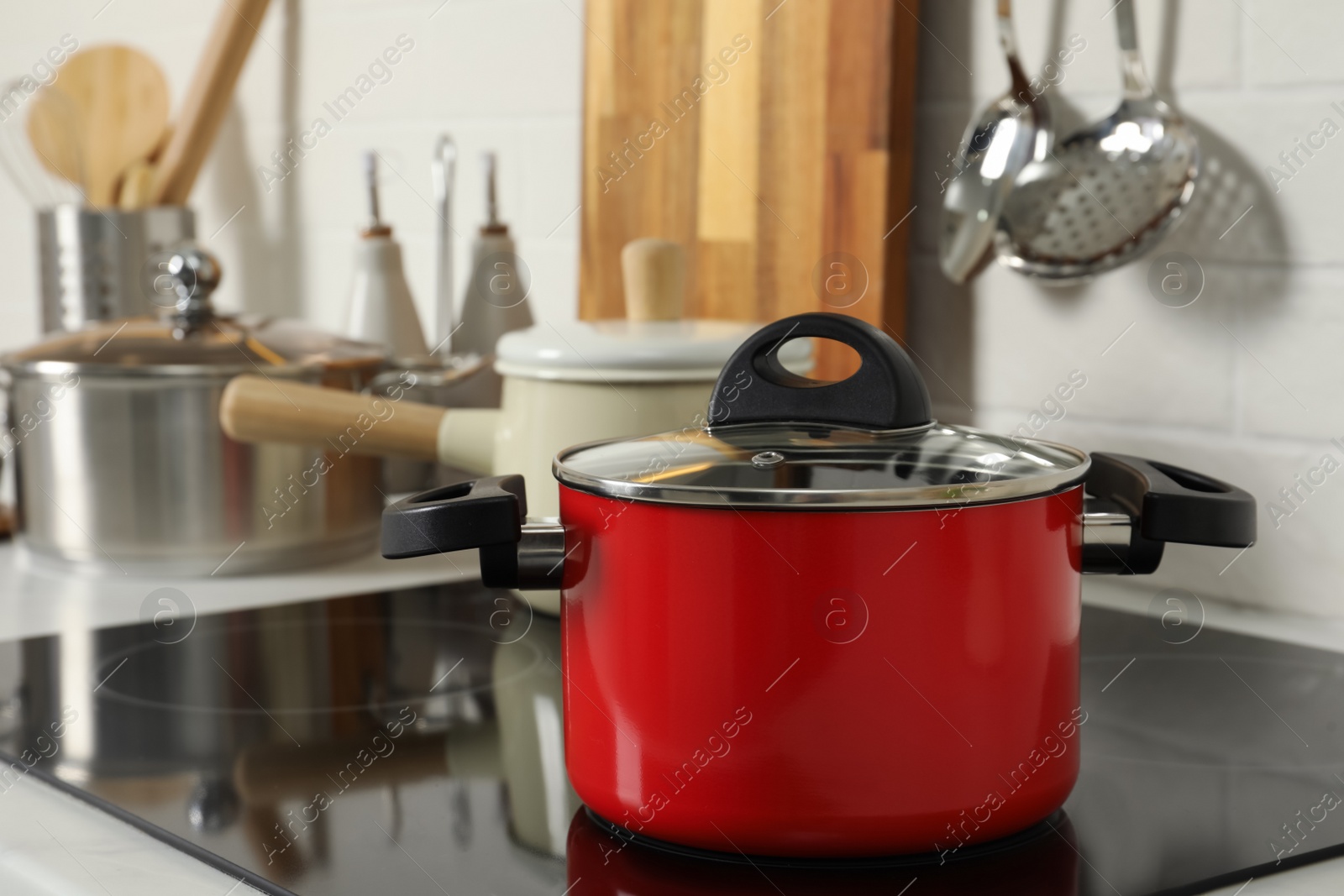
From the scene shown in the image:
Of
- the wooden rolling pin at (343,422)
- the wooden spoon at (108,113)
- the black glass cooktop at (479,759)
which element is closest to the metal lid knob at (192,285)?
the wooden rolling pin at (343,422)

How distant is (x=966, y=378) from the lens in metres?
0.88

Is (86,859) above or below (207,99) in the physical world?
below

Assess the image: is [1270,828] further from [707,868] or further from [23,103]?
[23,103]

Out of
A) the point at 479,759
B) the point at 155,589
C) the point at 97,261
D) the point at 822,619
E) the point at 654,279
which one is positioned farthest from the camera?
the point at 97,261

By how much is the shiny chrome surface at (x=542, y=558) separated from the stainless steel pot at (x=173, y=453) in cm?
47

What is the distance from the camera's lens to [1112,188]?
0.76 metres

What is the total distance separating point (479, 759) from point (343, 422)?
315mm

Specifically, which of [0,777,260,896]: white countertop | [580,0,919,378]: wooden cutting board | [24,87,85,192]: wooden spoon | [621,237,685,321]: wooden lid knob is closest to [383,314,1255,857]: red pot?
[0,777,260,896]: white countertop

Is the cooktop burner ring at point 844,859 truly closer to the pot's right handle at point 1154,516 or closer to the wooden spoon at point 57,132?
the pot's right handle at point 1154,516

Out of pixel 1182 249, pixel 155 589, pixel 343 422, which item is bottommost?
pixel 155 589

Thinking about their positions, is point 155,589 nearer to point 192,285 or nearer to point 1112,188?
point 192,285

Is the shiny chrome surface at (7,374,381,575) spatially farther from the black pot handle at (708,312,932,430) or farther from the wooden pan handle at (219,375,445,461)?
the black pot handle at (708,312,932,430)

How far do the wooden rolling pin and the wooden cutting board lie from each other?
0.22 meters

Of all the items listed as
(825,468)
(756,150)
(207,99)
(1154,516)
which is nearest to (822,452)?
(825,468)
